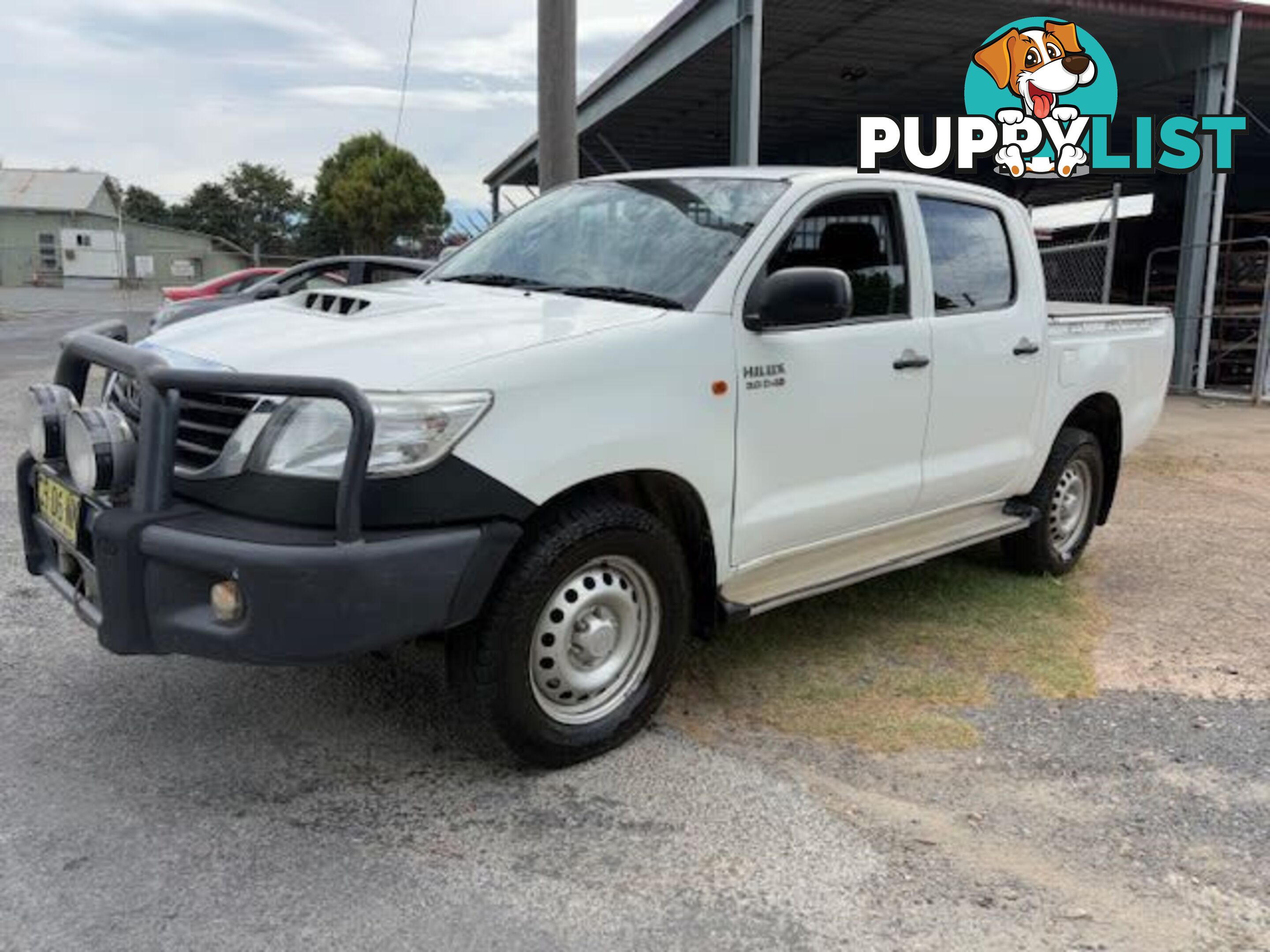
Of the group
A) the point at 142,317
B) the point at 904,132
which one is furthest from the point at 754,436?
the point at 142,317

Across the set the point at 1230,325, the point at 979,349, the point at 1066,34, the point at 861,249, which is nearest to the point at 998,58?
the point at 1066,34

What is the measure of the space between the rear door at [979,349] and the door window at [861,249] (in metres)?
0.19

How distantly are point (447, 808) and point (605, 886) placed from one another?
606 mm

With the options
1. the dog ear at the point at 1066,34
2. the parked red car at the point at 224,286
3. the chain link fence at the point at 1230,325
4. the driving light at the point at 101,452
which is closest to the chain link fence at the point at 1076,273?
the chain link fence at the point at 1230,325

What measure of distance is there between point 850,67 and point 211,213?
74112mm

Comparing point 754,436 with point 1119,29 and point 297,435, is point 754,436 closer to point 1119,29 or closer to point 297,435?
point 297,435

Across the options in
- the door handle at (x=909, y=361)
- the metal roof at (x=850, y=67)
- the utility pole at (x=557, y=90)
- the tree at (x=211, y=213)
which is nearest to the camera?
the door handle at (x=909, y=361)

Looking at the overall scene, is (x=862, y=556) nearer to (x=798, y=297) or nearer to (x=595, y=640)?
(x=798, y=297)

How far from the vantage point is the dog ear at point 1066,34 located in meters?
13.7

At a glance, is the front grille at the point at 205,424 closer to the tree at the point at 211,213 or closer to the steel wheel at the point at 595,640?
the steel wheel at the point at 595,640

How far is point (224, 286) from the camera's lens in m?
13.9

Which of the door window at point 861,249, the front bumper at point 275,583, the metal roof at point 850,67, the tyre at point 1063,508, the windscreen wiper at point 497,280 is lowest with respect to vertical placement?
the tyre at point 1063,508

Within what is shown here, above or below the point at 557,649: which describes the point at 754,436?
above

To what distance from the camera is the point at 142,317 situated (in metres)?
28.8
